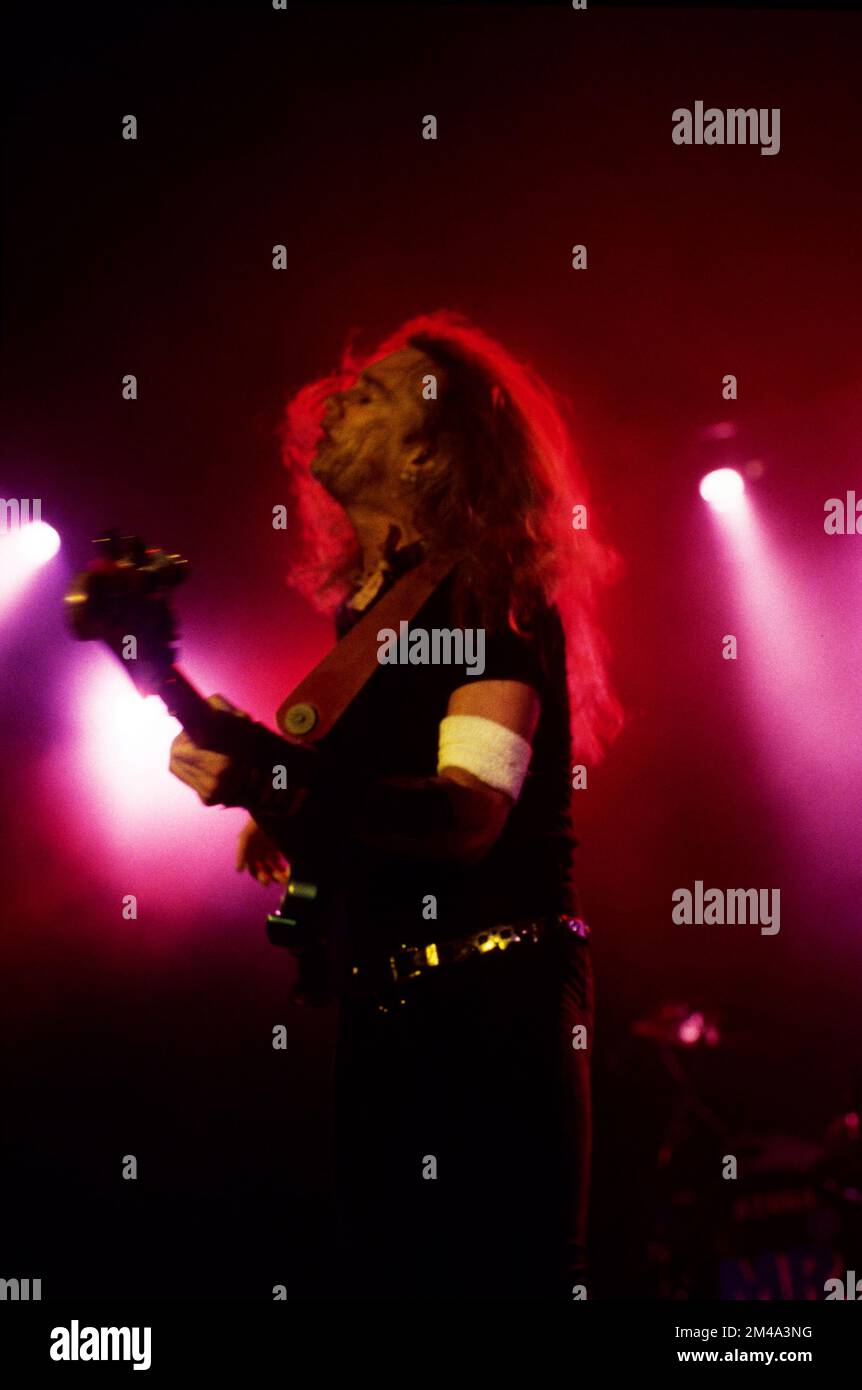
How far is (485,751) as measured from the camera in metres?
2.07

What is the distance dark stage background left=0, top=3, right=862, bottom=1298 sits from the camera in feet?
10.9

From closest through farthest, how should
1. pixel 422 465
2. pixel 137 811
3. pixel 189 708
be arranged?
pixel 189 708 → pixel 422 465 → pixel 137 811

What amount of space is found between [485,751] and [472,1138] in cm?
74

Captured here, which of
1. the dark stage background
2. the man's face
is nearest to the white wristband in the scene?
the man's face

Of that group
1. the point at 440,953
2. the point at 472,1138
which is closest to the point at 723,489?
the point at 440,953

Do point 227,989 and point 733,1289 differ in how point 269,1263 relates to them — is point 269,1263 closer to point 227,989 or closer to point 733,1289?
point 227,989

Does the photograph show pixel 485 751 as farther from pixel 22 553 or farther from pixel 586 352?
pixel 22 553

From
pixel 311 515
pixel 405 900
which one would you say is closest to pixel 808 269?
pixel 311 515

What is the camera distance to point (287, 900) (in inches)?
85.1

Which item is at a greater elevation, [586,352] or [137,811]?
[586,352]

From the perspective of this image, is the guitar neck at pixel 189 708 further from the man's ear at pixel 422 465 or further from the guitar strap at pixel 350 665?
the man's ear at pixel 422 465

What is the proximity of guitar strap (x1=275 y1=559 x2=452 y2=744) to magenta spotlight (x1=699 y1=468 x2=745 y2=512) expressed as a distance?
139 centimetres

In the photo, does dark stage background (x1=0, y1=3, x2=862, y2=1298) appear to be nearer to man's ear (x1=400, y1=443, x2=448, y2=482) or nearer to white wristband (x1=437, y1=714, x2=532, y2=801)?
man's ear (x1=400, y1=443, x2=448, y2=482)

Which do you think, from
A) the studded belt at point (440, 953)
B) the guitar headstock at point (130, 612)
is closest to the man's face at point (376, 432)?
the guitar headstock at point (130, 612)
